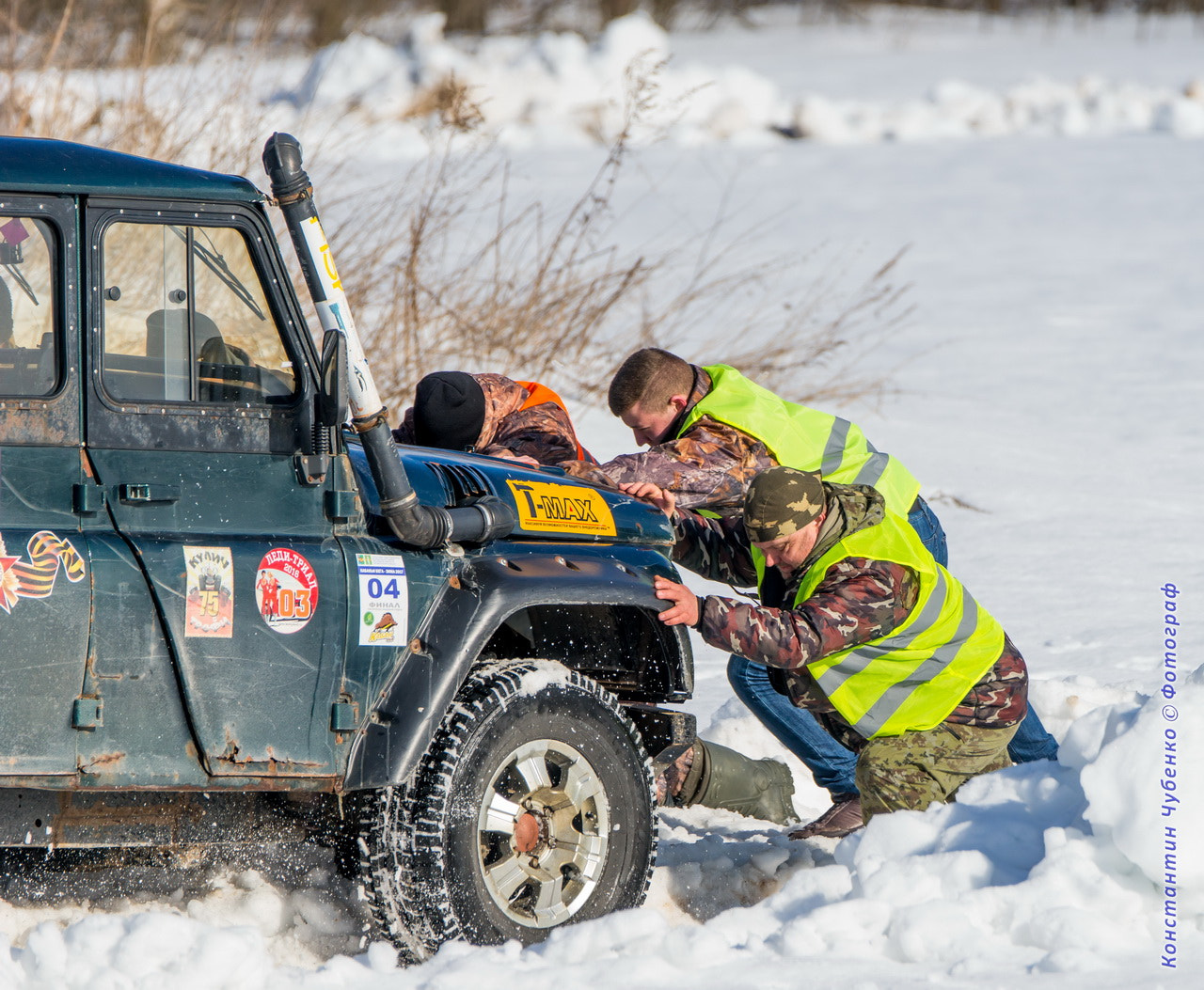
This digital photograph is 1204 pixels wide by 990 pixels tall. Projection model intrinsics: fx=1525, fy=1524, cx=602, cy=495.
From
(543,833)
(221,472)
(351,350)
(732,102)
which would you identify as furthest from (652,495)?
(732,102)

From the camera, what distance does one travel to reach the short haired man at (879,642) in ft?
14.0

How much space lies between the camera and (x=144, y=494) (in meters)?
3.31

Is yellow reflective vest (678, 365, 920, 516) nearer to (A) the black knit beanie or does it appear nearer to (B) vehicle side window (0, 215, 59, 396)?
(A) the black knit beanie

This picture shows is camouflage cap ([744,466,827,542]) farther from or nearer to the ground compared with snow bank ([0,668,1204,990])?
farther from the ground

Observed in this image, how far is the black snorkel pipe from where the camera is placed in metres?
3.38

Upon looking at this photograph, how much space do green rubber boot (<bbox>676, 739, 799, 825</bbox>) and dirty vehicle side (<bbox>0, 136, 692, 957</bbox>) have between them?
1.06 m

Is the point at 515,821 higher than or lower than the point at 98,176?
lower

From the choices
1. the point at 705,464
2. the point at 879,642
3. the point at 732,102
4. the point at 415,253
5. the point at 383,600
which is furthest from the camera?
the point at 732,102

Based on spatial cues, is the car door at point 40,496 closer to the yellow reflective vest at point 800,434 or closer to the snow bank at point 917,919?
the snow bank at point 917,919

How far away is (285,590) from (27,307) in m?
0.82

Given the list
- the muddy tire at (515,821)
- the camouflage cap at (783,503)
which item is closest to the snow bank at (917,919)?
the muddy tire at (515,821)

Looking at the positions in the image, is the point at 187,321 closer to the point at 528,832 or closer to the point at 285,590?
the point at 285,590

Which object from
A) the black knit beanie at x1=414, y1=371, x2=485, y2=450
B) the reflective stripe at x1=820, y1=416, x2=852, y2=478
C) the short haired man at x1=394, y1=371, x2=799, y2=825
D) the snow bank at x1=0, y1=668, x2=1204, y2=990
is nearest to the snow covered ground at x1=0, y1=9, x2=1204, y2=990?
the snow bank at x1=0, y1=668, x2=1204, y2=990

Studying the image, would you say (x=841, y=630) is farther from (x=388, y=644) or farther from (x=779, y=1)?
(x=779, y=1)
